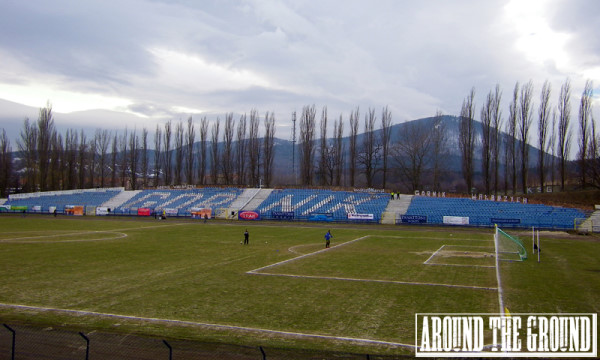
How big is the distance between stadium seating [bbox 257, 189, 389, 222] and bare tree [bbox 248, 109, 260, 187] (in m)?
17.9

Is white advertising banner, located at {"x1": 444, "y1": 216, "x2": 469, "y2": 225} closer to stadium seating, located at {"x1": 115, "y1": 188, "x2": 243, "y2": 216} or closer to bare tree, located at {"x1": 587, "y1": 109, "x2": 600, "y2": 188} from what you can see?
bare tree, located at {"x1": 587, "y1": 109, "x2": 600, "y2": 188}

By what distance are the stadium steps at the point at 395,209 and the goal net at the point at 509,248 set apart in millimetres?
26823

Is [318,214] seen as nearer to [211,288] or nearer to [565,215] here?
[565,215]

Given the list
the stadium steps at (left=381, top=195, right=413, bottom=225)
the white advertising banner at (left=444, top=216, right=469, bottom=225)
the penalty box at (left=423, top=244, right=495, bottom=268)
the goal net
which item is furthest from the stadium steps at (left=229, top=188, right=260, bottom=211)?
the goal net

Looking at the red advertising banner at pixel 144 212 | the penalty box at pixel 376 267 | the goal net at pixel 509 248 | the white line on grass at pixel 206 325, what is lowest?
the white line on grass at pixel 206 325

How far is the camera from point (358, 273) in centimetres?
2231

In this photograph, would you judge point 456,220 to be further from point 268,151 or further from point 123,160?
point 123,160

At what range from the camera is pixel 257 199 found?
75.9 metres

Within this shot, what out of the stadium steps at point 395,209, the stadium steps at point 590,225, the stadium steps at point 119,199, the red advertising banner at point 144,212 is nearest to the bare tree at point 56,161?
the stadium steps at point 119,199

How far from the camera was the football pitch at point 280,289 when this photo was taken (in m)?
12.8

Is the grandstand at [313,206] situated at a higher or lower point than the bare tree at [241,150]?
lower

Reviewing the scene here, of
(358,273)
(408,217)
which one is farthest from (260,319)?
(408,217)

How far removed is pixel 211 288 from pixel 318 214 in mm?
47300

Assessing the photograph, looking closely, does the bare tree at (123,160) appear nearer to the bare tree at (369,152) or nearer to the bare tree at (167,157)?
the bare tree at (167,157)
